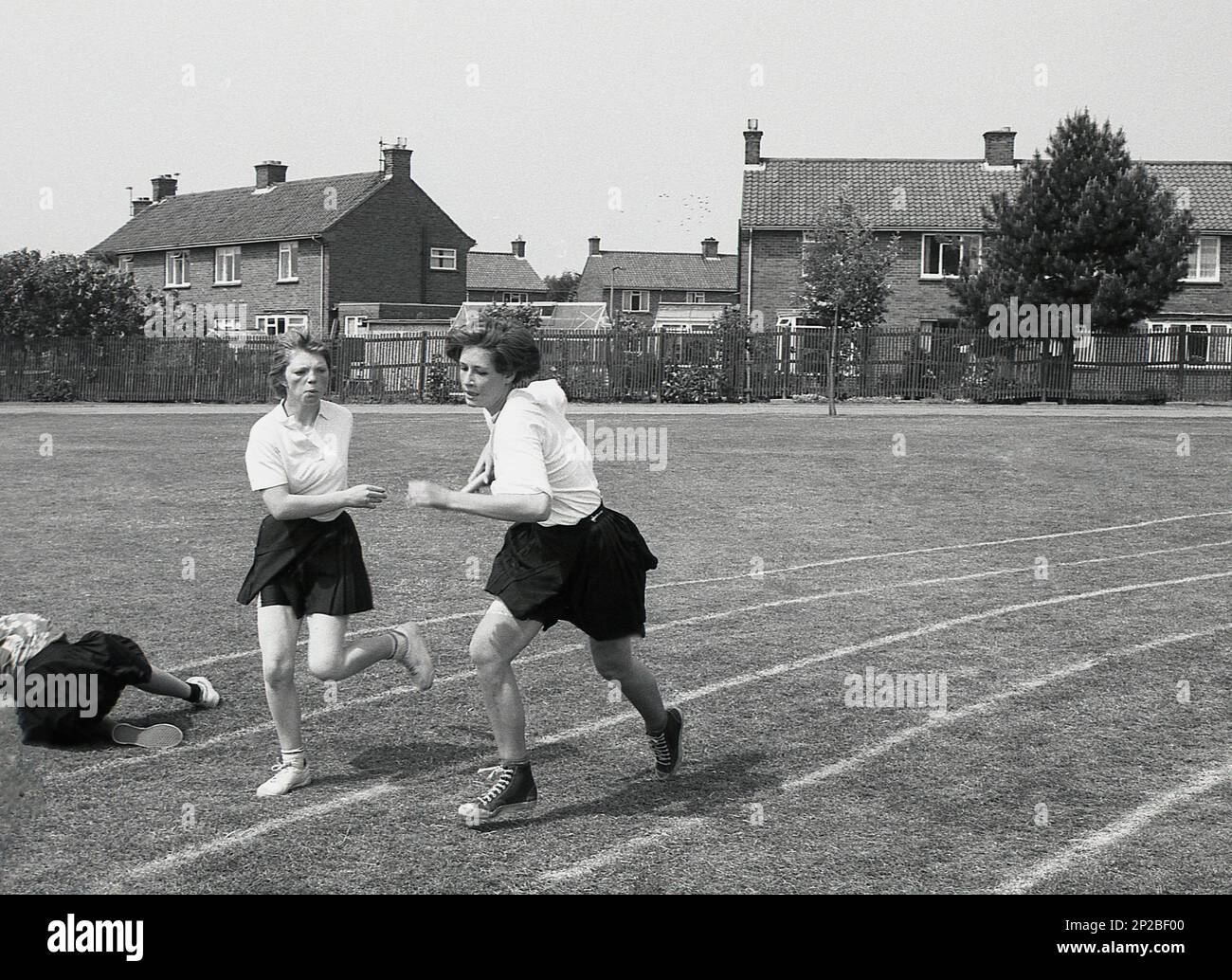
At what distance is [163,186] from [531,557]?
69691 millimetres

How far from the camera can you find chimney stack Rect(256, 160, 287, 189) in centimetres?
6162

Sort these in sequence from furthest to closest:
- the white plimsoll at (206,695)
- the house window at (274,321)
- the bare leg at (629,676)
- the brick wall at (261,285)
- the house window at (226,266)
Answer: the house window at (226,266), the brick wall at (261,285), the house window at (274,321), the white plimsoll at (206,695), the bare leg at (629,676)

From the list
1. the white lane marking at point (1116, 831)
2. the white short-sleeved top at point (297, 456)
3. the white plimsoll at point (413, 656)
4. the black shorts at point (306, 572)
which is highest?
the white short-sleeved top at point (297, 456)

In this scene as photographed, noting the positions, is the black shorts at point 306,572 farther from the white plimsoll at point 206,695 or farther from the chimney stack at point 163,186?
the chimney stack at point 163,186

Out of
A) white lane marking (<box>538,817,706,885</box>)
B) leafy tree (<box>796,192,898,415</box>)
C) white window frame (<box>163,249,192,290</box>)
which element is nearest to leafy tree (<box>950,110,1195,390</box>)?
leafy tree (<box>796,192,898,415</box>)

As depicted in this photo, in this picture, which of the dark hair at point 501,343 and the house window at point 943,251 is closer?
the dark hair at point 501,343

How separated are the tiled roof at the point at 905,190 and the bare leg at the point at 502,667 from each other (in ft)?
150

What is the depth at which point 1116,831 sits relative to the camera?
5039 mm

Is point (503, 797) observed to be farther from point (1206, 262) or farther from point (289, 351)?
point (1206, 262)

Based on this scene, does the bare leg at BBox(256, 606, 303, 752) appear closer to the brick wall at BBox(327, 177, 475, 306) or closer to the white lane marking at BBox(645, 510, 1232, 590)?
the white lane marking at BBox(645, 510, 1232, 590)

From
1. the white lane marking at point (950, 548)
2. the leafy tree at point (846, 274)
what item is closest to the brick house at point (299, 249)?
the leafy tree at point (846, 274)

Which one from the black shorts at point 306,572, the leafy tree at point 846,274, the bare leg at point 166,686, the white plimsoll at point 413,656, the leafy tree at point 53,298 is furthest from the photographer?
the leafy tree at point 53,298

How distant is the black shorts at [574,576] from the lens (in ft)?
16.8

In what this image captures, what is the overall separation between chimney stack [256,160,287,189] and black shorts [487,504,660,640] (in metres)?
59.8
